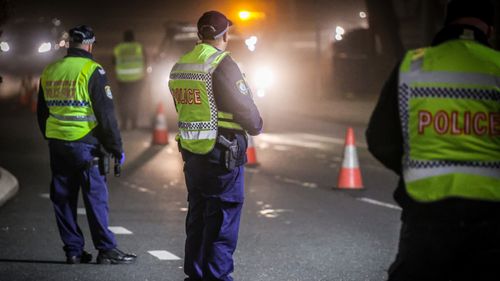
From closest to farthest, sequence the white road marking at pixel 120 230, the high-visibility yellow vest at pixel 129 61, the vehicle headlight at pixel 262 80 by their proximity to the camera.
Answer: the white road marking at pixel 120 230, the high-visibility yellow vest at pixel 129 61, the vehicle headlight at pixel 262 80

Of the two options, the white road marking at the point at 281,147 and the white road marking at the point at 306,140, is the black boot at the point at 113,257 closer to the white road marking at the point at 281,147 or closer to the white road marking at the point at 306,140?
the white road marking at the point at 281,147

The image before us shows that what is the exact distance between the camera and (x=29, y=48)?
36438 millimetres

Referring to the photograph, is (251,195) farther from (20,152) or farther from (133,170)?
(20,152)

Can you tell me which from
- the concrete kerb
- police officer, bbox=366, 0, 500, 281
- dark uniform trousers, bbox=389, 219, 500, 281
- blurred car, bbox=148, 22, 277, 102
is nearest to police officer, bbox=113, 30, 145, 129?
blurred car, bbox=148, 22, 277, 102

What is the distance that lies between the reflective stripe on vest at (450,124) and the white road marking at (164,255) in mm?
4402

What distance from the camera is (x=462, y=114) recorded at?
4656mm

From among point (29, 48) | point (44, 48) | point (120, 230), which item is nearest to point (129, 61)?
point (120, 230)

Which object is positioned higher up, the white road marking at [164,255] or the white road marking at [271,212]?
the white road marking at [164,255]

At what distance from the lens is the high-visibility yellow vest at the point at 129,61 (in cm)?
2077

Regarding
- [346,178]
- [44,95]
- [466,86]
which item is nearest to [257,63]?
[346,178]

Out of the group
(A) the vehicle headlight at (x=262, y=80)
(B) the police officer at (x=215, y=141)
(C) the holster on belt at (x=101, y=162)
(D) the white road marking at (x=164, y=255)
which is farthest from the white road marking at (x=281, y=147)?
(B) the police officer at (x=215, y=141)

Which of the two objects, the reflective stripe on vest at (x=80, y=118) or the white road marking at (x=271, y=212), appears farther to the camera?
the white road marking at (x=271, y=212)

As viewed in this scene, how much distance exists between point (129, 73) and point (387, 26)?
8.62 meters

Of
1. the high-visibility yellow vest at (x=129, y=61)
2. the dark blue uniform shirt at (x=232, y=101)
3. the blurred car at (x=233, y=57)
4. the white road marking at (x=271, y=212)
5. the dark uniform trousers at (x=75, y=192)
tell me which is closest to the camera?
the dark blue uniform shirt at (x=232, y=101)
